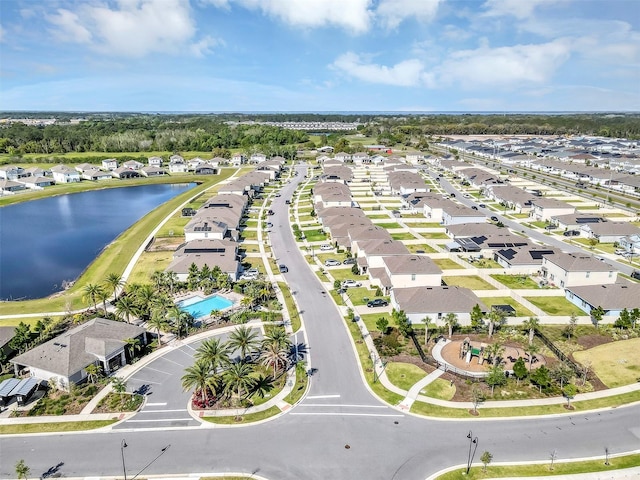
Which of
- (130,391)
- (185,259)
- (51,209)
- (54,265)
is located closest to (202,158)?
(51,209)

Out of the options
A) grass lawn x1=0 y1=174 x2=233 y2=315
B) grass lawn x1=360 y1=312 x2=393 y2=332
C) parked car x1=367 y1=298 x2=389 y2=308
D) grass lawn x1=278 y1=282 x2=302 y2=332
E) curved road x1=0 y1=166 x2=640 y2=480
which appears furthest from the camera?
grass lawn x1=0 y1=174 x2=233 y2=315

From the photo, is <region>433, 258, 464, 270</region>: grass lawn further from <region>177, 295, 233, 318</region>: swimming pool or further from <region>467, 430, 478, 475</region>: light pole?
<region>467, 430, 478, 475</region>: light pole

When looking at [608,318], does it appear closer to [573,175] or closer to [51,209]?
[573,175]

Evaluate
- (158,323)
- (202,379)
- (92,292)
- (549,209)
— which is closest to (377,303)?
(202,379)

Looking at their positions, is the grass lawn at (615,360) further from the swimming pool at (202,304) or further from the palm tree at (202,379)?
the swimming pool at (202,304)

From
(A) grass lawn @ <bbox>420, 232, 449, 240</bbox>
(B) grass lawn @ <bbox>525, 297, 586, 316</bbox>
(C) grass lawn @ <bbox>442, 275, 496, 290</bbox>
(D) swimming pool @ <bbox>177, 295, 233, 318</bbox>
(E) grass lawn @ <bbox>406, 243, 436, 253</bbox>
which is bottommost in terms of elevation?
(B) grass lawn @ <bbox>525, 297, 586, 316</bbox>

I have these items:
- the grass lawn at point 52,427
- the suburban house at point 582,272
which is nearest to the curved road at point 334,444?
the grass lawn at point 52,427

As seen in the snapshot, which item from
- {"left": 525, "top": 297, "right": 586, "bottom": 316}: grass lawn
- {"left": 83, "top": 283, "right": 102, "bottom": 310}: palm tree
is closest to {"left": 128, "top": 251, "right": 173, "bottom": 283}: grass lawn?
{"left": 83, "top": 283, "right": 102, "bottom": 310}: palm tree
